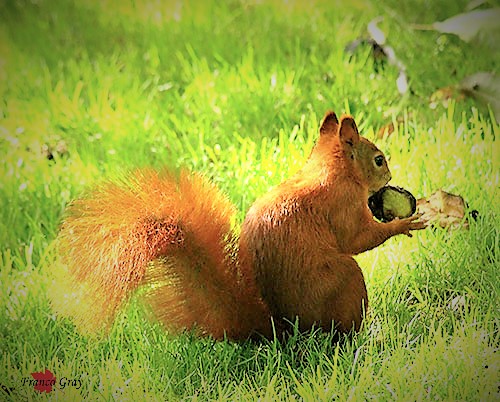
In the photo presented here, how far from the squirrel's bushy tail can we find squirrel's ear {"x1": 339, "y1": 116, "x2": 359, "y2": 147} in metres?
0.18

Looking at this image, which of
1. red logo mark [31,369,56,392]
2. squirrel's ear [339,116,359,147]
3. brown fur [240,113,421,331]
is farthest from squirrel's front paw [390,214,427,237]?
red logo mark [31,369,56,392]

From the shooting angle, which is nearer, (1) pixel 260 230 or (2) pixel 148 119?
(1) pixel 260 230

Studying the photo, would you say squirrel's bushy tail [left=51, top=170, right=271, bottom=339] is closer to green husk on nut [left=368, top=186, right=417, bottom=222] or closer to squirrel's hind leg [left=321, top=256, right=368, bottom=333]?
squirrel's hind leg [left=321, top=256, right=368, bottom=333]

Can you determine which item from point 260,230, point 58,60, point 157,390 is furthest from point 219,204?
point 58,60

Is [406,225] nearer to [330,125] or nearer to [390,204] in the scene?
[390,204]

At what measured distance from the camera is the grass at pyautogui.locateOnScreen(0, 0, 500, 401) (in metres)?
1.03

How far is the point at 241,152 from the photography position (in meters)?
1.23

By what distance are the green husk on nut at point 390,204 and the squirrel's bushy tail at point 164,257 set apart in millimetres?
191

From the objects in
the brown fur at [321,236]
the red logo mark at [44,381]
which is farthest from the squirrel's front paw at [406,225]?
the red logo mark at [44,381]

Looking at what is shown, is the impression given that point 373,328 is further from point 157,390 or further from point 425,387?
point 157,390

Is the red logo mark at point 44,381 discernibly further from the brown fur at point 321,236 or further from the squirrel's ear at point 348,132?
the squirrel's ear at point 348,132

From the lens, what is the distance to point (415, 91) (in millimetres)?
1271

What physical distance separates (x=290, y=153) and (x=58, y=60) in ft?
1.56

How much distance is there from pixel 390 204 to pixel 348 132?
13cm
